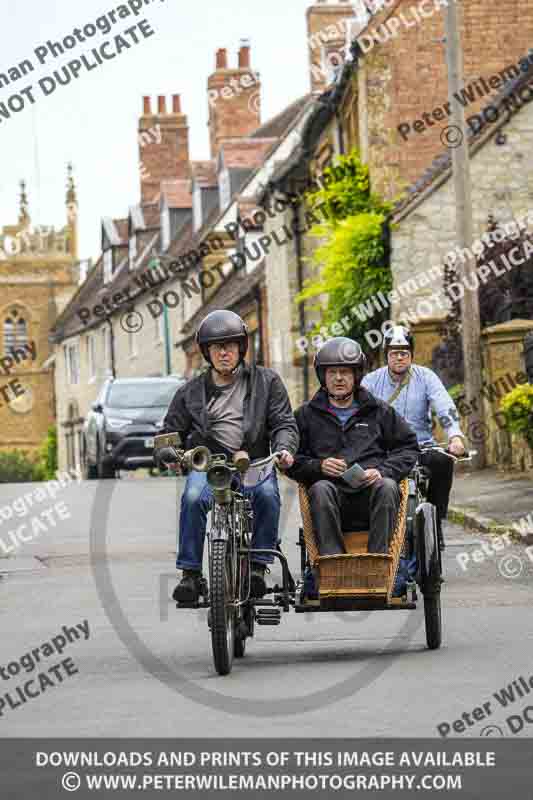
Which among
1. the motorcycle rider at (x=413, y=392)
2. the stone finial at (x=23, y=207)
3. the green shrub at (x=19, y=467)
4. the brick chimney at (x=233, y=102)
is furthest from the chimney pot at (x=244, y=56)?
the stone finial at (x=23, y=207)

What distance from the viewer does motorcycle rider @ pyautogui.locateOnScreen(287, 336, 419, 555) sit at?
30.5ft

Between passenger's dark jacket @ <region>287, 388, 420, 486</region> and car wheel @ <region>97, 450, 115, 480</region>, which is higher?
passenger's dark jacket @ <region>287, 388, 420, 486</region>

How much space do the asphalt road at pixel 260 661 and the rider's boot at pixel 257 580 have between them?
369 mm

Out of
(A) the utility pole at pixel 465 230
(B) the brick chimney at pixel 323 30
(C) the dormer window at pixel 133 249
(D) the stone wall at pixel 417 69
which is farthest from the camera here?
(C) the dormer window at pixel 133 249

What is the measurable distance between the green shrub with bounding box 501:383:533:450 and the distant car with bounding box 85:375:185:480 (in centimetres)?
951

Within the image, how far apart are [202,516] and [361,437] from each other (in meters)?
1.01

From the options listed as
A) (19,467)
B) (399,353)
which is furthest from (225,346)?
(19,467)

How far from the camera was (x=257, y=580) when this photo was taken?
9297mm

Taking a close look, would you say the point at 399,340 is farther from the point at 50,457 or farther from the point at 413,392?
the point at 50,457

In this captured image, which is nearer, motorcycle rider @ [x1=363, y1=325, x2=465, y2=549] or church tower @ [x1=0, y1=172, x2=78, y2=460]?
motorcycle rider @ [x1=363, y1=325, x2=465, y2=549]

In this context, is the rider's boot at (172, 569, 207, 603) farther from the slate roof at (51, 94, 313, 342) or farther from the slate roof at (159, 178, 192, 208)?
the slate roof at (159, 178, 192, 208)

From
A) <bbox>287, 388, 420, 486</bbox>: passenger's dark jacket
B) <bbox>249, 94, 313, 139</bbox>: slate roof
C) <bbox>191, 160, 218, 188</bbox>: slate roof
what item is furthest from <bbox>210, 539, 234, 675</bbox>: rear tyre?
<bbox>191, 160, 218, 188</bbox>: slate roof

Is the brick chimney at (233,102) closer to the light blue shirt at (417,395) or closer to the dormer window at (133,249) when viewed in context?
the dormer window at (133,249)

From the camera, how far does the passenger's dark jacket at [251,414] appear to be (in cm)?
944
